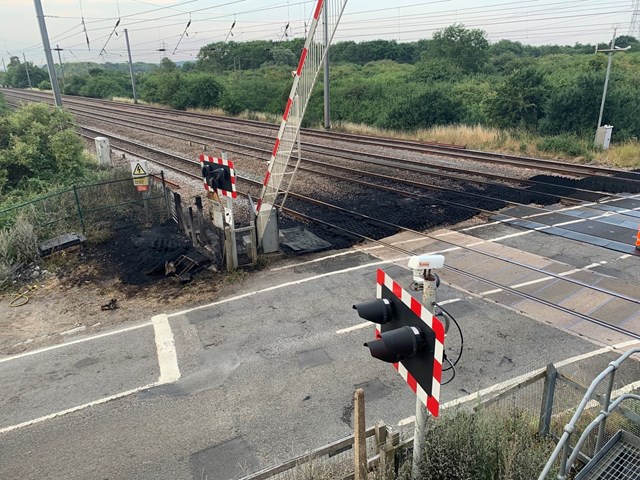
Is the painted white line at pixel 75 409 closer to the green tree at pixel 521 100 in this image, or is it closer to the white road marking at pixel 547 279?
the white road marking at pixel 547 279

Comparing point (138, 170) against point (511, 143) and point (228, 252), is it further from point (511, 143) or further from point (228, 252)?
point (511, 143)

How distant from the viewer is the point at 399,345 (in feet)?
9.80

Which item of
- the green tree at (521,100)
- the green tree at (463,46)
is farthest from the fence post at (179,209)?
the green tree at (463,46)

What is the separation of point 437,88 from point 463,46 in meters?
23.6

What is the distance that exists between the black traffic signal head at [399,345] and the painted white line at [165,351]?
4.41 meters

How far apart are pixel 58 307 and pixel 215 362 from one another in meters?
3.94

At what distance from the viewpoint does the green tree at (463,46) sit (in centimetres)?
5275

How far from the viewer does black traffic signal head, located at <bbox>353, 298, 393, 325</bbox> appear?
3320mm

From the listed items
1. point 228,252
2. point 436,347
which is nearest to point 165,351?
point 228,252

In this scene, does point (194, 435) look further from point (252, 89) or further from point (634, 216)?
point (252, 89)

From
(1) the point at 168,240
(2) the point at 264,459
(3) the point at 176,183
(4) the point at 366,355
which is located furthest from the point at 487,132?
(2) the point at 264,459

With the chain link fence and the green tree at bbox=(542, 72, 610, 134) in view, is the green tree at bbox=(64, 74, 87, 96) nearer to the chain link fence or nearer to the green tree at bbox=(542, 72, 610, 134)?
the chain link fence

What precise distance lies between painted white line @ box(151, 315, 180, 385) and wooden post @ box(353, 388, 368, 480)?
11.9 ft

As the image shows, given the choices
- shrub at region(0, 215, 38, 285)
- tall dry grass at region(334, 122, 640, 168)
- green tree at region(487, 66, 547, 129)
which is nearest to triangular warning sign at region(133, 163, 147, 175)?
shrub at region(0, 215, 38, 285)
